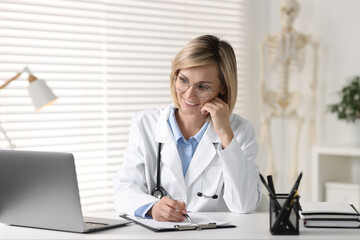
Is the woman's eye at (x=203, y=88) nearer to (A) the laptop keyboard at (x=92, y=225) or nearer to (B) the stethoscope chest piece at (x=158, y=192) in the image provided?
(B) the stethoscope chest piece at (x=158, y=192)

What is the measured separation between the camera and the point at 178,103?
93.7 inches

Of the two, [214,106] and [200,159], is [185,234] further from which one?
[214,106]

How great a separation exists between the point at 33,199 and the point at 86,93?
6.43 ft

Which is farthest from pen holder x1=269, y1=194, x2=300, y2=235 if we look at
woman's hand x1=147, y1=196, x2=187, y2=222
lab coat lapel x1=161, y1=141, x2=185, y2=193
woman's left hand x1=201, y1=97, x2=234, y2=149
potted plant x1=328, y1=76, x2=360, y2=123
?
potted plant x1=328, y1=76, x2=360, y2=123

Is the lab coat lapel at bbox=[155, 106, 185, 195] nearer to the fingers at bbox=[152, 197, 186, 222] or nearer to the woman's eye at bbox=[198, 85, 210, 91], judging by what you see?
the woman's eye at bbox=[198, 85, 210, 91]

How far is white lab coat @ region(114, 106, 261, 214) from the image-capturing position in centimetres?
205

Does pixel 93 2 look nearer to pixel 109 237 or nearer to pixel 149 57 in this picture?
pixel 149 57

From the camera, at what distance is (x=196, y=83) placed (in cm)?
221

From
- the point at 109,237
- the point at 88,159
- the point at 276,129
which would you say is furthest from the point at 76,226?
the point at 276,129

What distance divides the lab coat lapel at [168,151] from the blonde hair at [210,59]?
16 centimetres

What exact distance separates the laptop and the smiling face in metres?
0.73

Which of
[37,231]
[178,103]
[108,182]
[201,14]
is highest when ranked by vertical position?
[201,14]

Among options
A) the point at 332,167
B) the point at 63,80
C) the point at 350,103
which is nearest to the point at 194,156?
the point at 63,80

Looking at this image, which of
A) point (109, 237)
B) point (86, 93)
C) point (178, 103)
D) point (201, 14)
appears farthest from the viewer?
point (201, 14)
